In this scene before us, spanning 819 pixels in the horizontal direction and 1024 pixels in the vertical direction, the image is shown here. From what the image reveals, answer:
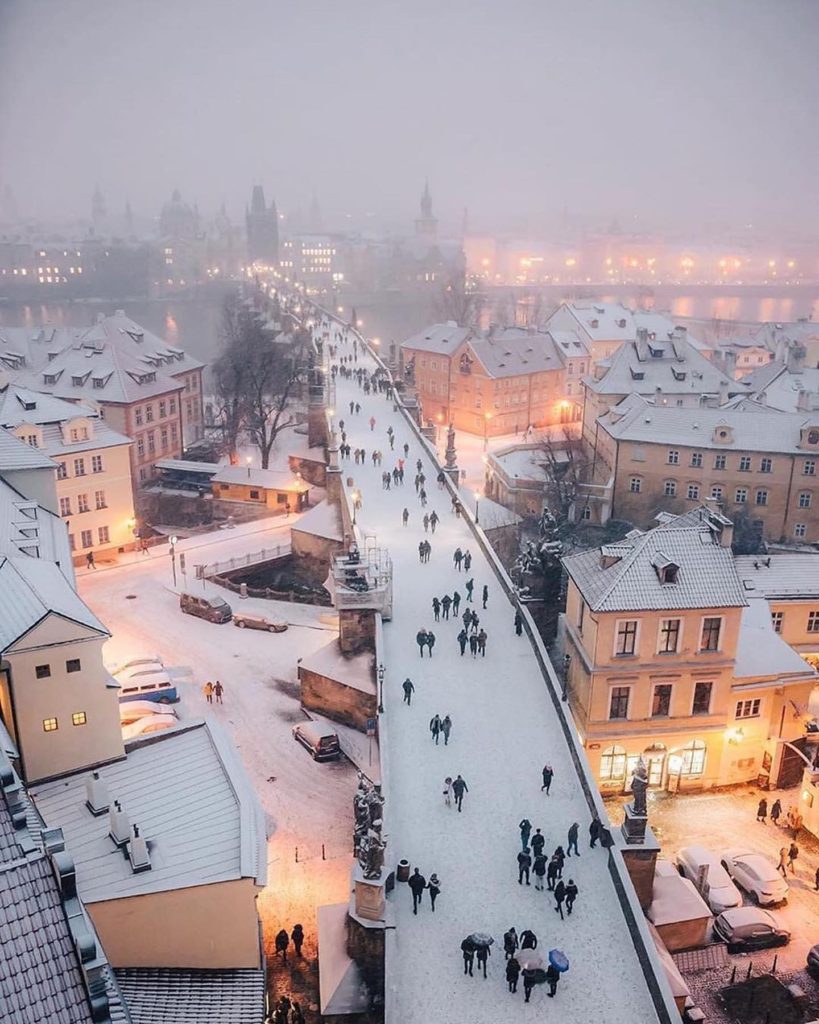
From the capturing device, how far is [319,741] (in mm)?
30016

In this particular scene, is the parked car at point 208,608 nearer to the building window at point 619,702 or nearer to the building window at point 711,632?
the building window at point 619,702

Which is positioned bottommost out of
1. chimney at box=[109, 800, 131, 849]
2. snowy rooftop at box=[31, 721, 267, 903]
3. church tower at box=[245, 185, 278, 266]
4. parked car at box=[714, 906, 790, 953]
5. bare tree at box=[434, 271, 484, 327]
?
parked car at box=[714, 906, 790, 953]

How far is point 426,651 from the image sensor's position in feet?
93.6

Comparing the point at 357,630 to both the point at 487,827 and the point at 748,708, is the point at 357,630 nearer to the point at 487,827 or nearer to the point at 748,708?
the point at 487,827

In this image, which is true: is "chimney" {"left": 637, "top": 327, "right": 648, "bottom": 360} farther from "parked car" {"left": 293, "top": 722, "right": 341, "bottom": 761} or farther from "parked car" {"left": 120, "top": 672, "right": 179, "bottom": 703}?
"parked car" {"left": 120, "top": 672, "right": 179, "bottom": 703}

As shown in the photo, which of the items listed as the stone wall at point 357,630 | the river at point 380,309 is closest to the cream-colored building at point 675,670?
the stone wall at point 357,630

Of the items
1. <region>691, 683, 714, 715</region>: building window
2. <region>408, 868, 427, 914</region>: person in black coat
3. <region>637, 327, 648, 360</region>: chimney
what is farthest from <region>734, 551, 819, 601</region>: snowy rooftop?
<region>637, 327, 648, 360</region>: chimney

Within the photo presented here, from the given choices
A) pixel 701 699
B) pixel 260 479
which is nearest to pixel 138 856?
pixel 701 699

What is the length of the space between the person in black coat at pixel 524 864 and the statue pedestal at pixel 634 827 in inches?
96.2

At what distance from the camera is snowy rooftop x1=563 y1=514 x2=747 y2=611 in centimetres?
2791

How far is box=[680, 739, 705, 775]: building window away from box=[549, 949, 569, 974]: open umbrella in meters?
14.0

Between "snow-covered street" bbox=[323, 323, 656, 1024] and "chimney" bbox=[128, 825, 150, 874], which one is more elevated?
"chimney" bbox=[128, 825, 150, 874]

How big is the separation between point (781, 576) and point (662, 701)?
1064cm

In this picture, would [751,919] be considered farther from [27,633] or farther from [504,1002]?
[27,633]
